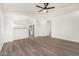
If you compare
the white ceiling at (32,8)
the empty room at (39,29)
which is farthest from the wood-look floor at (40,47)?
the white ceiling at (32,8)

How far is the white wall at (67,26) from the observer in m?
2.30

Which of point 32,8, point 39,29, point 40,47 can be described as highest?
point 32,8

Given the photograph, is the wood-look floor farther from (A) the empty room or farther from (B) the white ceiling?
(B) the white ceiling

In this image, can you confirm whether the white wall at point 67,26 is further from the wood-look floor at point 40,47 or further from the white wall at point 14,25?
the white wall at point 14,25

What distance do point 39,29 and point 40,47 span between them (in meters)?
0.32

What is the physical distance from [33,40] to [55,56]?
48 centimetres

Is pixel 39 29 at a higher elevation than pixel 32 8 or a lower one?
lower

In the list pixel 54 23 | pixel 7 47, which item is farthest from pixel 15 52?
pixel 54 23

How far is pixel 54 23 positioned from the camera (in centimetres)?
239

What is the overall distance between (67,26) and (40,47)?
0.61 metres

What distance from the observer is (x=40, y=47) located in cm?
233

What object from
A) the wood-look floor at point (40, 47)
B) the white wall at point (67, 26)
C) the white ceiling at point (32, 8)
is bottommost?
the wood-look floor at point (40, 47)

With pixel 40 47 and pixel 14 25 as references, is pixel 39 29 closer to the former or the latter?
pixel 40 47

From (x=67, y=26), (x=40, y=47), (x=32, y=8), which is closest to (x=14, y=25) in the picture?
(x=32, y=8)
